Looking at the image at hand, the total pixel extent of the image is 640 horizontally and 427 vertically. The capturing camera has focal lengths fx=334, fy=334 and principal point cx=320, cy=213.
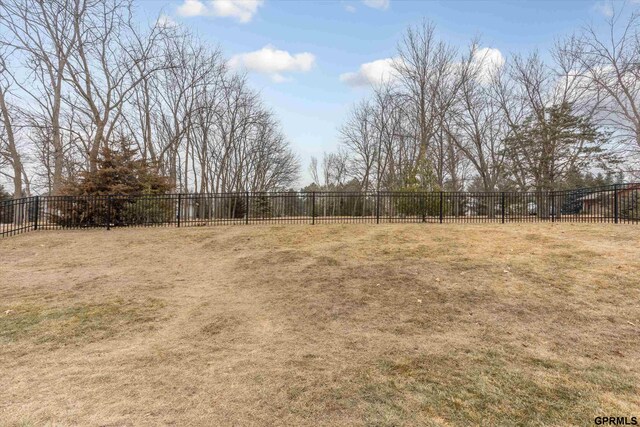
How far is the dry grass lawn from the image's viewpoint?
262cm

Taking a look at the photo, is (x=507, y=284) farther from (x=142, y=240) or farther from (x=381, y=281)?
(x=142, y=240)

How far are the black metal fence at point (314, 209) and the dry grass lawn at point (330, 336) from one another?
4.17 m

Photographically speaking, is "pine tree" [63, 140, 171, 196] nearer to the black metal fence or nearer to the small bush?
the small bush

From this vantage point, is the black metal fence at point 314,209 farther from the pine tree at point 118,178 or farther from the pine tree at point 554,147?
the pine tree at point 554,147

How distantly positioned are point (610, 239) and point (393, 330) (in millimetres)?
7177

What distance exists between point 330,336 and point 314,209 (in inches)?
339

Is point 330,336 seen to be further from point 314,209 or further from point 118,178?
point 118,178

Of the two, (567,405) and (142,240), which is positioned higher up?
(142,240)

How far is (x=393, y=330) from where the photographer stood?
411 centimetres

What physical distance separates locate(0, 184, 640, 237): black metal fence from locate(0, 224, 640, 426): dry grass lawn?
417 cm

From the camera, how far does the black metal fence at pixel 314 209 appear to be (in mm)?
11750

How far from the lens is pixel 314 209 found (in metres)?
12.4

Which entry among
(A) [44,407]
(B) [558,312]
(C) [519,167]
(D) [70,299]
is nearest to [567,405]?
(B) [558,312]

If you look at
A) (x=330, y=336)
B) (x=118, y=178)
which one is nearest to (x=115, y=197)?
(x=118, y=178)
